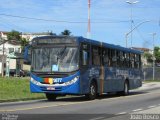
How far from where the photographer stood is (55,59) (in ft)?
77.9

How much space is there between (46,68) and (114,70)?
21.3ft

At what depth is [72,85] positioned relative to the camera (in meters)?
23.5

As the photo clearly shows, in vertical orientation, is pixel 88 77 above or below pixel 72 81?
above

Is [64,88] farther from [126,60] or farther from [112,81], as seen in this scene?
[126,60]

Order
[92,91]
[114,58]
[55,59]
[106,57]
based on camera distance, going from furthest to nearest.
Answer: [114,58] → [106,57] → [92,91] → [55,59]

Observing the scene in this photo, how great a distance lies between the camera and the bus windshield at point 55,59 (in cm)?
2361

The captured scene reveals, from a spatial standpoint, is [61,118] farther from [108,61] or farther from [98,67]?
[108,61]

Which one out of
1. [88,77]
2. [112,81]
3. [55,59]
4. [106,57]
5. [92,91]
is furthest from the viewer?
[112,81]

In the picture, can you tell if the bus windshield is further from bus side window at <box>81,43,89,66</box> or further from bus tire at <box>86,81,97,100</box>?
bus tire at <box>86,81,97,100</box>

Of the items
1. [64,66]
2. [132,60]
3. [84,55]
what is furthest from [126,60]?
[64,66]

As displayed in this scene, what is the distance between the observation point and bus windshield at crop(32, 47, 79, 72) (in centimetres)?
2361

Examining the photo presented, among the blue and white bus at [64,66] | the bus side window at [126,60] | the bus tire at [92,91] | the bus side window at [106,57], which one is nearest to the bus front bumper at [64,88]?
the blue and white bus at [64,66]

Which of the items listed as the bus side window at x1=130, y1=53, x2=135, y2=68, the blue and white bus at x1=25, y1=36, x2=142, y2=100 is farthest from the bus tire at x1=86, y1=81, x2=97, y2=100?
the bus side window at x1=130, y1=53, x2=135, y2=68

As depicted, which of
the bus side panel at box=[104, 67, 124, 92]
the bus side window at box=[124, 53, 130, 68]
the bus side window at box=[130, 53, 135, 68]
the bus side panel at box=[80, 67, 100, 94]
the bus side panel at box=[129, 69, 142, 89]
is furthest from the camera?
the bus side panel at box=[129, 69, 142, 89]
